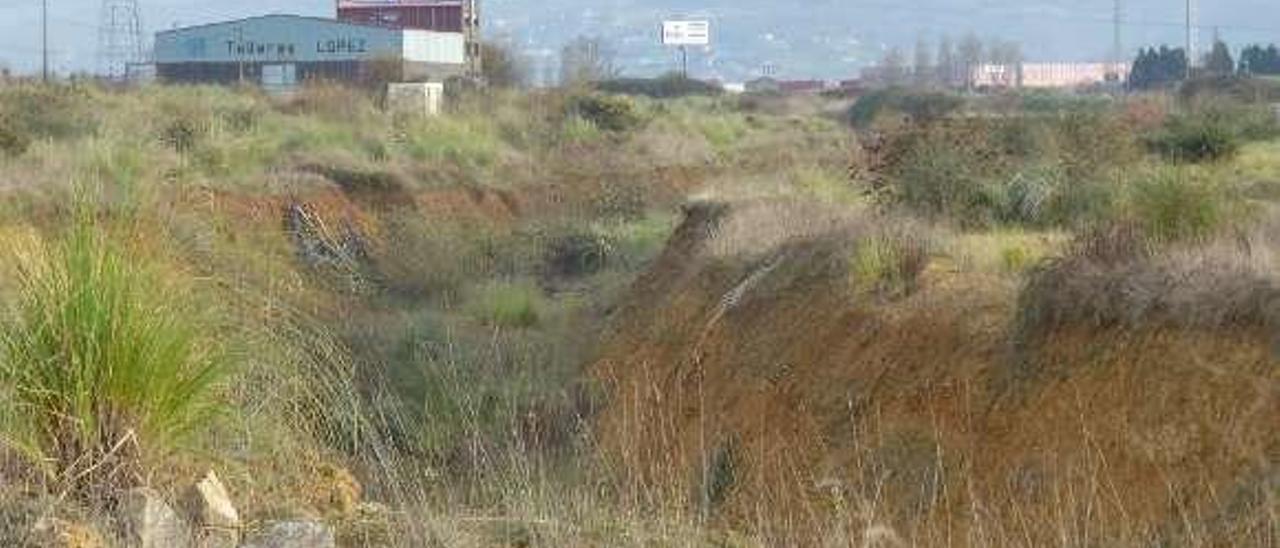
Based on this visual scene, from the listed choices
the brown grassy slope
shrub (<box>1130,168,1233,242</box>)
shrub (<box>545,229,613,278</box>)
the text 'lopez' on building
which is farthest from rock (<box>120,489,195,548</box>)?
the text 'lopez' on building

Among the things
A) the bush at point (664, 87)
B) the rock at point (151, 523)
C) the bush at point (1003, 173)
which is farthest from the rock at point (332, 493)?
the bush at point (664, 87)

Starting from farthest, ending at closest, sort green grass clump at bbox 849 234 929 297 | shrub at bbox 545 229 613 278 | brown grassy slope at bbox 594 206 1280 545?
shrub at bbox 545 229 613 278
green grass clump at bbox 849 234 929 297
brown grassy slope at bbox 594 206 1280 545

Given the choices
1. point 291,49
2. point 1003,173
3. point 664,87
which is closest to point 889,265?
point 1003,173

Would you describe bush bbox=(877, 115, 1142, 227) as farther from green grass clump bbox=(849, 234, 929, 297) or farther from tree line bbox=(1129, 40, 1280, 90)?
tree line bbox=(1129, 40, 1280, 90)

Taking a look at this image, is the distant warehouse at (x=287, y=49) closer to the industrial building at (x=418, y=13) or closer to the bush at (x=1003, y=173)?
the industrial building at (x=418, y=13)

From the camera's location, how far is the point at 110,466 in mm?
7934

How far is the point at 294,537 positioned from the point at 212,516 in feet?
1.31

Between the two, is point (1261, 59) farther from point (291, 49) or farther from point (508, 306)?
point (508, 306)

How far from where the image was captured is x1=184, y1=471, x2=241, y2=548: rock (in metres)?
7.64

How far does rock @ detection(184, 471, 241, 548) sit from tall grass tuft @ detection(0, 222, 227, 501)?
0.29 meters

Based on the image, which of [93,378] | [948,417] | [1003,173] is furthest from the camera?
[1003,173]

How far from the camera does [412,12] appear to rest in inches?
5320

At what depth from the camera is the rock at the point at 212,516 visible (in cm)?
764

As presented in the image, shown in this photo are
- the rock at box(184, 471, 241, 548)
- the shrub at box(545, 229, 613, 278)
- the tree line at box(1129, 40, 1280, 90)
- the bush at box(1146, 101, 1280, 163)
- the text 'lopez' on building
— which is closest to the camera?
the rock at box(184, 471, 241, 548)
